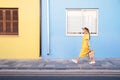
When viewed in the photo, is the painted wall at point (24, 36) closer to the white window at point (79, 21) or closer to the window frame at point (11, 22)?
the window frame at point (11, 22)

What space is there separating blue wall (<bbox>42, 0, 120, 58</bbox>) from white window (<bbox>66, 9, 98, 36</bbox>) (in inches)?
9.7

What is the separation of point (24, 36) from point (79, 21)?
10.1ft

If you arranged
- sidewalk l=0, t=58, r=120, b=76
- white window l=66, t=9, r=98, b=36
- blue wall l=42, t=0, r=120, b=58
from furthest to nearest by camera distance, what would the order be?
white window l=66, t=9, r=98, b=36, blue wall l=42, t=0, r=120, b=58, sidewalk l=0, t=58, r=120, b=76

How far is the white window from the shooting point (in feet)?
52.9

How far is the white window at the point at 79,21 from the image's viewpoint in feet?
52.9

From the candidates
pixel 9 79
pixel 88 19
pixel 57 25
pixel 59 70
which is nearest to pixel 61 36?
pixel 57 25

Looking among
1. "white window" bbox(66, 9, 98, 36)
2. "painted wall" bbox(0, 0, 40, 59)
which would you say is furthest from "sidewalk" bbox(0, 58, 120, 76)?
"white window" bbox(66, 9, 98, 36)

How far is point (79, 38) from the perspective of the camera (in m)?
16.1

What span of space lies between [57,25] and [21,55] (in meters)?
2.51

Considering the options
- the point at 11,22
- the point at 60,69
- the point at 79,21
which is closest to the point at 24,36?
the point at 11,22

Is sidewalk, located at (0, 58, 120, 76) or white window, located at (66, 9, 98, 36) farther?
white window, located at (66, 9, 98, 36)

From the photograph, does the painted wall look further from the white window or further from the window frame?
the white window

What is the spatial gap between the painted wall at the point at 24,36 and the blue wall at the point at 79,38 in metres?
0.43

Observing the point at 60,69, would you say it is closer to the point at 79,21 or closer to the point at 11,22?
the point at 79,21
